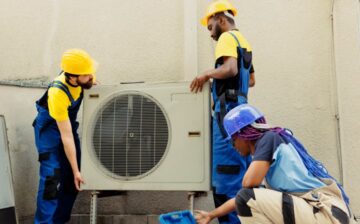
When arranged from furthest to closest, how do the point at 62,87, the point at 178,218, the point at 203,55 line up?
1. the point at 203,55
2. the point at 62,87
3. the point at 178,218

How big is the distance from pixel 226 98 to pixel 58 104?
116cm

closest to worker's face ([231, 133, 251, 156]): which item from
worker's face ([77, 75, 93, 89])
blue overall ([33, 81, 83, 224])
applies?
worker's face ([77, 75, 93, 89])

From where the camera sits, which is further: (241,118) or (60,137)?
(60,137)

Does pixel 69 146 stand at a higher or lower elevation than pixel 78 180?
higher

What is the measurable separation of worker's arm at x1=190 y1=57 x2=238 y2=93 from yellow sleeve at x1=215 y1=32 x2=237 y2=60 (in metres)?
0.04

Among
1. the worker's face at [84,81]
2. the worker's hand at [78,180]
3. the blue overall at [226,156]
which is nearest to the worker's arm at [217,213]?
the blue overall at [226,156]

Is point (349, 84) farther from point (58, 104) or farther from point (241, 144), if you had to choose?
point (58, 104)

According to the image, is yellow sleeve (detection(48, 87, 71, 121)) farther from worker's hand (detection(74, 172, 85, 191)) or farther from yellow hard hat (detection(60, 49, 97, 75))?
worker's hand (detection(74, 172, 85, 191))

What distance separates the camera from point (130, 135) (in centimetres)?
282

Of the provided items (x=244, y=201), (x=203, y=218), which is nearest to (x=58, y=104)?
(x=203, y=218)

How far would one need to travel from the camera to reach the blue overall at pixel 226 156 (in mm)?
2648

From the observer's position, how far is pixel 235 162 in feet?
8.73

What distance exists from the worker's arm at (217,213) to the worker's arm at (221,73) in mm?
792

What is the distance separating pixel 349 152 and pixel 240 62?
1.16 metres
